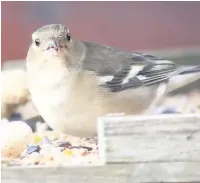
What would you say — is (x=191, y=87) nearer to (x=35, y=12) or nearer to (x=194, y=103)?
(x=194, y=103)

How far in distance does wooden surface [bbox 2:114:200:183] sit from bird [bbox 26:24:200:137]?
0.07m

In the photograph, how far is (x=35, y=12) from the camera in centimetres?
108

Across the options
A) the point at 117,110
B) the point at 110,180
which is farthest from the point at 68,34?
the point at 110,180

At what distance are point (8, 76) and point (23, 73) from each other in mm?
33

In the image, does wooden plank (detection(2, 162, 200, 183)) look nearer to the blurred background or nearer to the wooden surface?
the wooden surface

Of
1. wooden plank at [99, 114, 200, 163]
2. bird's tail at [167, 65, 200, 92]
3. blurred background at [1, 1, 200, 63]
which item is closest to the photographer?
wooden plank at [99, 114, 200, 163]

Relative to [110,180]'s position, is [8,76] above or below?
above

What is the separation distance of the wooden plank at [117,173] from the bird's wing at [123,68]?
0.16 m

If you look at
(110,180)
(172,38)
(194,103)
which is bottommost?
(110,180)

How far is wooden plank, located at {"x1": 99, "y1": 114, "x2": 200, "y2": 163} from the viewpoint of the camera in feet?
2.64

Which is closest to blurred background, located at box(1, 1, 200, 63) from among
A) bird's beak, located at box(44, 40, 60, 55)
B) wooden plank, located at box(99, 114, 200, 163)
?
bird's beak, located at box(44, 40, 60, 55)

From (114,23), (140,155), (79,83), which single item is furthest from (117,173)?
(114,23)

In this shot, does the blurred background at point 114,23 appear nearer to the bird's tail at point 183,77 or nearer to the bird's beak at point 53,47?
the bird's tail at point 183,77

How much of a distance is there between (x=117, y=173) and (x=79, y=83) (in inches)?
7.0
